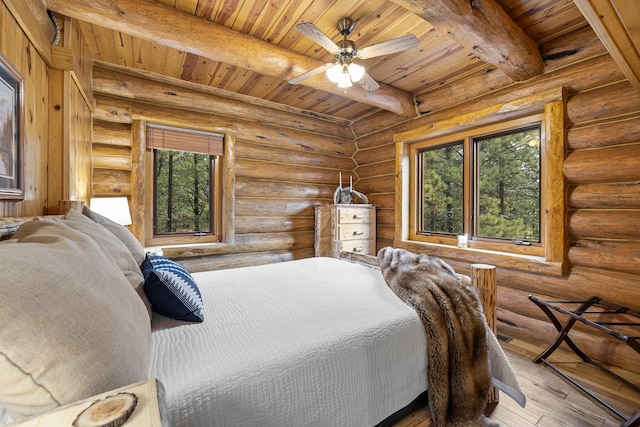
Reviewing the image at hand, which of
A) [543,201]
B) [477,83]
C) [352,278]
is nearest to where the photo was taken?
[352,278]

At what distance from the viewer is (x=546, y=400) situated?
5.54ft

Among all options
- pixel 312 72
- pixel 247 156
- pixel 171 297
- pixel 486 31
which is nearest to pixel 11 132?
pixel 171 297

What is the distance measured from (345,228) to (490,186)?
1.66m

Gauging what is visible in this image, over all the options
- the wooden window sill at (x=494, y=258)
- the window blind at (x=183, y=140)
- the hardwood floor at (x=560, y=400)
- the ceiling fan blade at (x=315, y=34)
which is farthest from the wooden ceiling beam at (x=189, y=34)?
the hardwood floor at (x=560, y=400)

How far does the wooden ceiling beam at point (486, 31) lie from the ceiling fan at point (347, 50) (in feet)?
0.58

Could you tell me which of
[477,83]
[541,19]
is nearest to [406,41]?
[541,19]

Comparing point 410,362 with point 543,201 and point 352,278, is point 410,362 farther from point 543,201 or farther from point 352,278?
point 543,201

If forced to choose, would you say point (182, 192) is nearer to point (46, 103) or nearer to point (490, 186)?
point (46, 103)

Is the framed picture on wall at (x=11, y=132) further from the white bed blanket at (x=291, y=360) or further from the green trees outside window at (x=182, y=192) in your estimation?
the green trees outside window at (x=182, y=192)

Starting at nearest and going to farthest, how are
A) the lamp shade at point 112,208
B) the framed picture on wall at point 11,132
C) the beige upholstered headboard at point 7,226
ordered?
the beige upholstered headboard at point 7,226 < the framed picture on wall at point 11,132 < the lamp shade at point 112,208

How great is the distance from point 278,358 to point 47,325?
1.93 ft

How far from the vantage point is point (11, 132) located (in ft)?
4.17

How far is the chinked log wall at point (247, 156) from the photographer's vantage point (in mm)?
2693

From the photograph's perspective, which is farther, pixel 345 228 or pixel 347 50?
pixel 345 228
